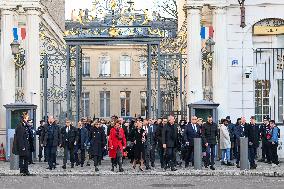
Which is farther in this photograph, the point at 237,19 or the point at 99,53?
the point at 99,53

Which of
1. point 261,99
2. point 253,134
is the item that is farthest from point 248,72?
point 253,134

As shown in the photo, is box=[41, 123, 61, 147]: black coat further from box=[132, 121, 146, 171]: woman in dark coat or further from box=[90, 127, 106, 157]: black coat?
box=[132, 121, 146, 171]: woman in dark coat

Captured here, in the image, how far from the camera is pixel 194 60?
32812 millimetres

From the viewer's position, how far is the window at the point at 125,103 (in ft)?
235

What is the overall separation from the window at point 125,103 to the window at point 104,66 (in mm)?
2212

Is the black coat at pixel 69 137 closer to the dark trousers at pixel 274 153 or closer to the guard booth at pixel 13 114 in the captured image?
the guard booth at pixel 13 114

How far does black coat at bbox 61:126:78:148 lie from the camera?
29266 millimetres

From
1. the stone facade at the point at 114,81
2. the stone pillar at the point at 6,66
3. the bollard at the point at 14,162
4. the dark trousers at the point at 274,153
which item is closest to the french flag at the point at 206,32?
the dark trousers at the point at 274,153

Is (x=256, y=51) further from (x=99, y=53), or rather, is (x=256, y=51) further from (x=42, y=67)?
(x=99, y=53)

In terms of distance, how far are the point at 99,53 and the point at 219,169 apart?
140 feet

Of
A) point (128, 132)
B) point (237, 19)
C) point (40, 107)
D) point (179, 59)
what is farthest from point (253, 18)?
point (40, 107)

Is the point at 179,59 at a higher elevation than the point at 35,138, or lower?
higher

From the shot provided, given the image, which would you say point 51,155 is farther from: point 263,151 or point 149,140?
point 263,151

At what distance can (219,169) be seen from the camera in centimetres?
2859
